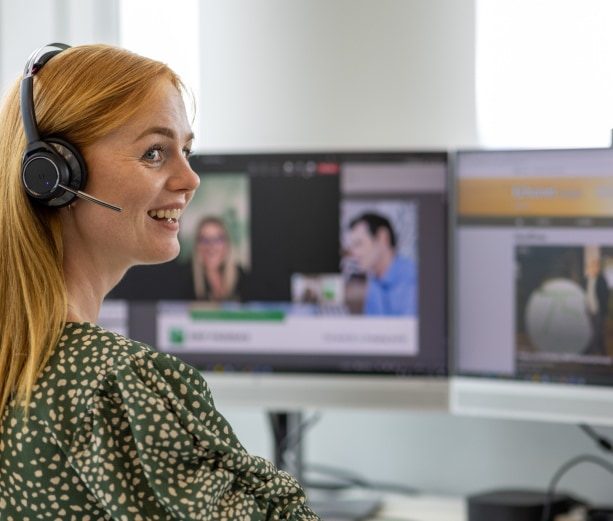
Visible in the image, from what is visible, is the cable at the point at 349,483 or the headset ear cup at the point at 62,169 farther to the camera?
the cable at the point at 349,483

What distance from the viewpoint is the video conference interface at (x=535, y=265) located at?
1567mm

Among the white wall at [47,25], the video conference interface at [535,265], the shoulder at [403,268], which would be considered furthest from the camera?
the white wall at [47,25]

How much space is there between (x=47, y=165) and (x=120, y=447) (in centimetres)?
26

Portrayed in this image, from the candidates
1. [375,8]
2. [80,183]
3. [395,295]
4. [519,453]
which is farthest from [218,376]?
Result: [80,183]

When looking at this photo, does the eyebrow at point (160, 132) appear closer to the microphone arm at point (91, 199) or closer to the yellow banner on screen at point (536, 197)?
the microphone arm at point (91, 199)

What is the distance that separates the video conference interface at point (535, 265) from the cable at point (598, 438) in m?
0.16

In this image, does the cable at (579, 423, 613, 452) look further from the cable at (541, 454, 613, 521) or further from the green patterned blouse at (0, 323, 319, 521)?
the green patterned blouse at (0, 323, 319, 521)

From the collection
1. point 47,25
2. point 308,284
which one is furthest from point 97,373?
point 47,25

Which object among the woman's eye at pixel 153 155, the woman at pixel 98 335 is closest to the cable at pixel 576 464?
the woman at pixel 98 335

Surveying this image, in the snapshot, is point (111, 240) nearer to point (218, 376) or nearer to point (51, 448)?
point (51, 448)

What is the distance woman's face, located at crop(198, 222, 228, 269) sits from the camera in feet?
5.64

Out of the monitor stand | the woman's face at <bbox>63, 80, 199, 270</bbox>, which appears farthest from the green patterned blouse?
the monitor stand

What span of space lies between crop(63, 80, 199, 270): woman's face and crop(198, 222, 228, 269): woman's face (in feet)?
2.17

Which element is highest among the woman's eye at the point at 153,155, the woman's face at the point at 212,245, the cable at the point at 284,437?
the woman's eye at the point at 153,155
